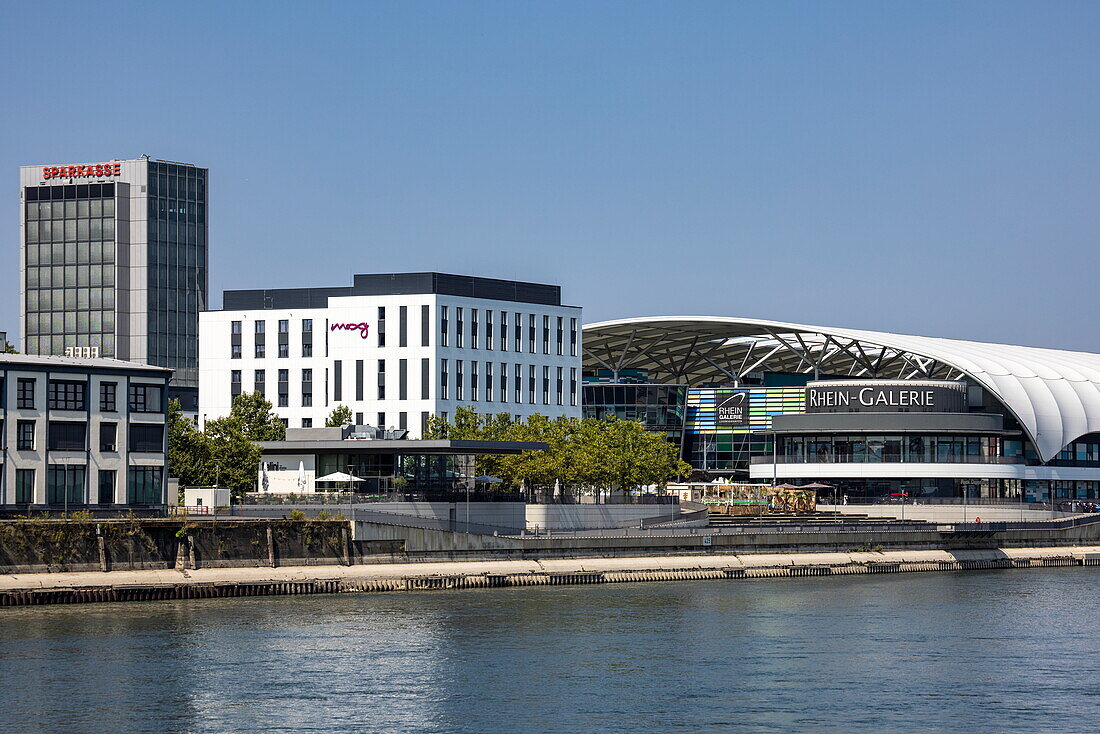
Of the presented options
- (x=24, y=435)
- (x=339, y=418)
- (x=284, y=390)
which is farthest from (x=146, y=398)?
(x=284, y=390)

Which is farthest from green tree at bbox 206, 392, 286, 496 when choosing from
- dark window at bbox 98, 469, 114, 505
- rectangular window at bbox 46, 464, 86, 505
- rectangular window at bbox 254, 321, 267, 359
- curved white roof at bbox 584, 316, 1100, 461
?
curved white roof at bbox 584, 316, 1100, 461

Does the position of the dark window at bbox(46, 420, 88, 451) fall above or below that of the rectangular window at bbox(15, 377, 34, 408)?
below

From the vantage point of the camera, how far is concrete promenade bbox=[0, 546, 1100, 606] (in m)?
82.5

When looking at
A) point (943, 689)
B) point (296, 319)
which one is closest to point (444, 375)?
point (296, 319)

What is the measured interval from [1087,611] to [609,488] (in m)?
58.7

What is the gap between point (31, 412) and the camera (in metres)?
92.5

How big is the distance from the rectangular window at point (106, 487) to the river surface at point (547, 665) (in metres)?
14.1

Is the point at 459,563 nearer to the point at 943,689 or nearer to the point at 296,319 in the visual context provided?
the point at 943,689

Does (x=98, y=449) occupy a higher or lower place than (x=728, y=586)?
higher

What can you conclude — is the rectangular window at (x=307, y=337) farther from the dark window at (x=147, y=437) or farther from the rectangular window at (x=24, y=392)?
the rectangular window at (x=24, y=392)

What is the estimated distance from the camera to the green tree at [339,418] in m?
138

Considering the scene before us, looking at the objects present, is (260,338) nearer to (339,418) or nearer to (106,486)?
(339,418)

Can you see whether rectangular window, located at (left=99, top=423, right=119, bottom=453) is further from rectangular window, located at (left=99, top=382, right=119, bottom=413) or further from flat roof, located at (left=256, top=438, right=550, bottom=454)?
flat roof, located at (left=256, top=438, right=550, bottom=454)

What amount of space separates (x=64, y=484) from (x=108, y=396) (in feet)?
20.2
